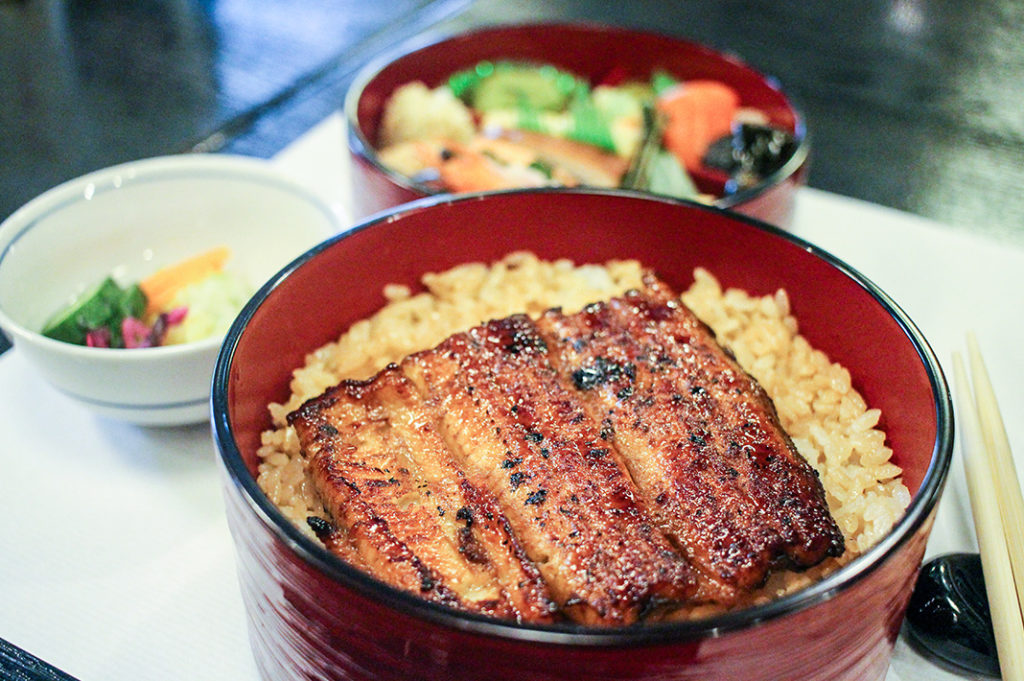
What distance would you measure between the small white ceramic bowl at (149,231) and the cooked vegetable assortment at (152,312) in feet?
0.34

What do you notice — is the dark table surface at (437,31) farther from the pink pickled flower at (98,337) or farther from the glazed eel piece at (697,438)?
the glazed eel piece at (697,438)

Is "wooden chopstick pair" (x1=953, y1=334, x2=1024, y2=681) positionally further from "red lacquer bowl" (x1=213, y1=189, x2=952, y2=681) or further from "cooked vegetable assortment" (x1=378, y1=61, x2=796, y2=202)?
"cooked vegetable assortment" (x1=378, y1=61, x2=796, y2=202)

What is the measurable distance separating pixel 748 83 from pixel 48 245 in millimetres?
2091

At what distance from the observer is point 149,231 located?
2.28 meters

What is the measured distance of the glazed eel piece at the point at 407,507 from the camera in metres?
1.19

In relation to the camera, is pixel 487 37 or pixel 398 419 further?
pixel 487 37

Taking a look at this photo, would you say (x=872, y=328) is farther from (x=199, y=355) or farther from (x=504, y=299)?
(x=199, y=355)

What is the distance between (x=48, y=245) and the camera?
210 cm

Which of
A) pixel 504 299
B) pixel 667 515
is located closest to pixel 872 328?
pixel 667 515

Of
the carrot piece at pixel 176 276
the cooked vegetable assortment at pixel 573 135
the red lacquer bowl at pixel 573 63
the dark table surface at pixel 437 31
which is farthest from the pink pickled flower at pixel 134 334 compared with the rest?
the dark table surface at pixel 437 31

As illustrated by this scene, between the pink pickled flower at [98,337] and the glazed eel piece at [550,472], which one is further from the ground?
the glazed eel piece at [550,472]

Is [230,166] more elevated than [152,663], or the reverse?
[230,166]

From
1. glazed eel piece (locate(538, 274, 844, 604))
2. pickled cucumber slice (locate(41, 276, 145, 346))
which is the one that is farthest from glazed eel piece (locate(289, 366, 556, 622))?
pickled cucumber slice (locate(41, 276, 145, 346))

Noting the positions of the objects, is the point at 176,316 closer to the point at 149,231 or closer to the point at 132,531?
the point at 149,231
